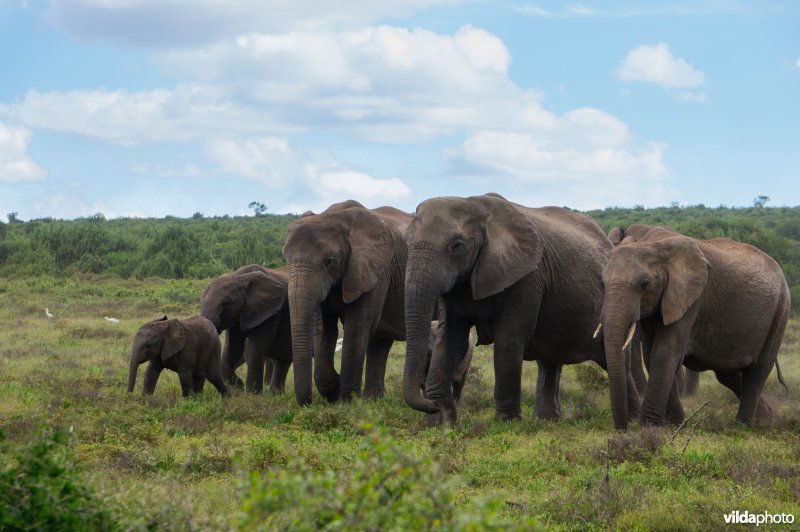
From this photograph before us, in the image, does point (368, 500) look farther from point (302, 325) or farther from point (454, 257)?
point (302, 325)

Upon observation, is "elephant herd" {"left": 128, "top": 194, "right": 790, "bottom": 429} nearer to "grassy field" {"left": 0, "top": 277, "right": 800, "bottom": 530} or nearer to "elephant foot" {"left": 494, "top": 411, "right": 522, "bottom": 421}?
"elephant foot" {"left": 494, "top": 411, "right": 522, "bottom": 421}

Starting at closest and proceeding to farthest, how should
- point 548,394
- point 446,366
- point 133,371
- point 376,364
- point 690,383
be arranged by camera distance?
point 446,366 → point 548,394 → point 133,371 → point 376,364 → point 690,383

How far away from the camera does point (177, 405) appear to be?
12.6 meters

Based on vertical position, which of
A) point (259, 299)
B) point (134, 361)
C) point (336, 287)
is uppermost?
point (336, 287)

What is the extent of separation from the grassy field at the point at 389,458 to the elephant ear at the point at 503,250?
61.5 inches

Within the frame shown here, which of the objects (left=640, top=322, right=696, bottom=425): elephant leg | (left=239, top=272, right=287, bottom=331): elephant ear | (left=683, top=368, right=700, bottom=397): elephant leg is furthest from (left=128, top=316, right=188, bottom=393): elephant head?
(left=683, top=368, right=700, bottom=397): elephant leg

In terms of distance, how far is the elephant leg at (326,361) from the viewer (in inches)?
507

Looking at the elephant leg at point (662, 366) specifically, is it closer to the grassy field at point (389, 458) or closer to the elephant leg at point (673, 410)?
the grassy field at point (389, 458)

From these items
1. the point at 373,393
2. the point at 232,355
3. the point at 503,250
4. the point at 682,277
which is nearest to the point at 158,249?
the point at 232,355

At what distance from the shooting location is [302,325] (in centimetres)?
1225

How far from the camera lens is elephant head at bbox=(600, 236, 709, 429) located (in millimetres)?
10891

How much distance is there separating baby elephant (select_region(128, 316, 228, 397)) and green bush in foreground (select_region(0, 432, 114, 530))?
304 inches

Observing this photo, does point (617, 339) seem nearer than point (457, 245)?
Yes

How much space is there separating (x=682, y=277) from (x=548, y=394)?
253 cm
